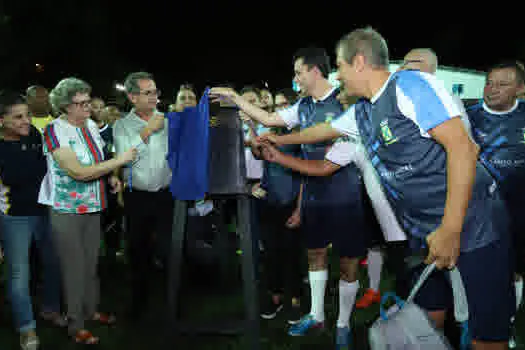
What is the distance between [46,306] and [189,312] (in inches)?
54.6

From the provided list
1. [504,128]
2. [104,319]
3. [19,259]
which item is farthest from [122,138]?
[504,128]

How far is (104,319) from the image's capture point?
13.0 ft

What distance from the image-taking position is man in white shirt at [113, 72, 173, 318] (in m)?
3.74

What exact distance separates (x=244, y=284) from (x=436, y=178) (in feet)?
4.92

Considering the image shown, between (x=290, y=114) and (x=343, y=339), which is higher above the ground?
(x=290, y=114)

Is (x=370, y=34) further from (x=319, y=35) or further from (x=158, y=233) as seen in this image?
(x=319, y=35)

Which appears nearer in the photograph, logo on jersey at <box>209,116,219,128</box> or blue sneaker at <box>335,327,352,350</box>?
logo on jersey at <box>209,116,219,128</box>

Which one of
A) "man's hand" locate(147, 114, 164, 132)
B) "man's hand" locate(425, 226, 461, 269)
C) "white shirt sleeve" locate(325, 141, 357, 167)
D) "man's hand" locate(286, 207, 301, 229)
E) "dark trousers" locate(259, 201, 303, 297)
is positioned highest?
"man's hand" locate(147, 114, 164, 132)

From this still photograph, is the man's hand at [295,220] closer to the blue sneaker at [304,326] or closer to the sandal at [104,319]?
the blue sneaker at [304,326]

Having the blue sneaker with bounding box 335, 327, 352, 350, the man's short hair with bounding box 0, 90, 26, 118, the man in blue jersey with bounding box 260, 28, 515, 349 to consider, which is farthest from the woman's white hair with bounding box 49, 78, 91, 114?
the blue sneaker with bounding box 335, 327, 352, 350

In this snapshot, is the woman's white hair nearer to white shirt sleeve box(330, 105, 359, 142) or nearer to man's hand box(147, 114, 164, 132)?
man's hand box(147, 114, 164, 132)

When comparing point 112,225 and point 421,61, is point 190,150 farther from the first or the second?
point 112,225

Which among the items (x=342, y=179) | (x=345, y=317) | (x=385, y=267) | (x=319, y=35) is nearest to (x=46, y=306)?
(x=345, y=317)

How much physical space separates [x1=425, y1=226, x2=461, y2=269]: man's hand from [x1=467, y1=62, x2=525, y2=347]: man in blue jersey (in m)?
1.65
